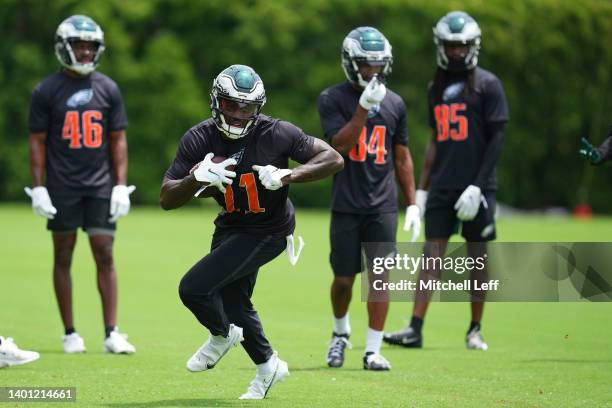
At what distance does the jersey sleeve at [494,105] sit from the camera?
9961 mm

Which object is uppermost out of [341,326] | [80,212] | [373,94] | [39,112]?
[373,94]

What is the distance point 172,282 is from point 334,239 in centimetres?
611

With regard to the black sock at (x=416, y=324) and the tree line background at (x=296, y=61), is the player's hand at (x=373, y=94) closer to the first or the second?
the black sock at (x=416, y=324)

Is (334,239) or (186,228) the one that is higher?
(334,239)

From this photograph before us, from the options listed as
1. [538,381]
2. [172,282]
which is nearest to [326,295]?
[172,282]

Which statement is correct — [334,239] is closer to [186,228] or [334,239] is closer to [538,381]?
[538,381]

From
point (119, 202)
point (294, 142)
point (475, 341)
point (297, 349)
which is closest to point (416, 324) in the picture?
point (475, 341)

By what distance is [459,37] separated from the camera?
9.98 metres

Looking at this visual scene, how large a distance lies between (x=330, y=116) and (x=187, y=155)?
80.7 inches

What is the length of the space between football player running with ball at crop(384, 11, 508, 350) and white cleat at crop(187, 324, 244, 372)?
3.03 meters

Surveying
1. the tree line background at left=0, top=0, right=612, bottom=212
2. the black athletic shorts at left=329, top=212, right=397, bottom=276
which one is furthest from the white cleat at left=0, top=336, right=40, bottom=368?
the tree line background at left=0, top=0, right=612, bottom=212

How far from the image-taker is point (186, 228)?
72.3 ft

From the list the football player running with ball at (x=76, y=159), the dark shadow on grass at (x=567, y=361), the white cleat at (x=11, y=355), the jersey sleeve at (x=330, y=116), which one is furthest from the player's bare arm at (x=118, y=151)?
the dark shadow on grass at (x=567, y=361)

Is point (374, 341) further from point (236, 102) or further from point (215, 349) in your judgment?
point (236, 102)
